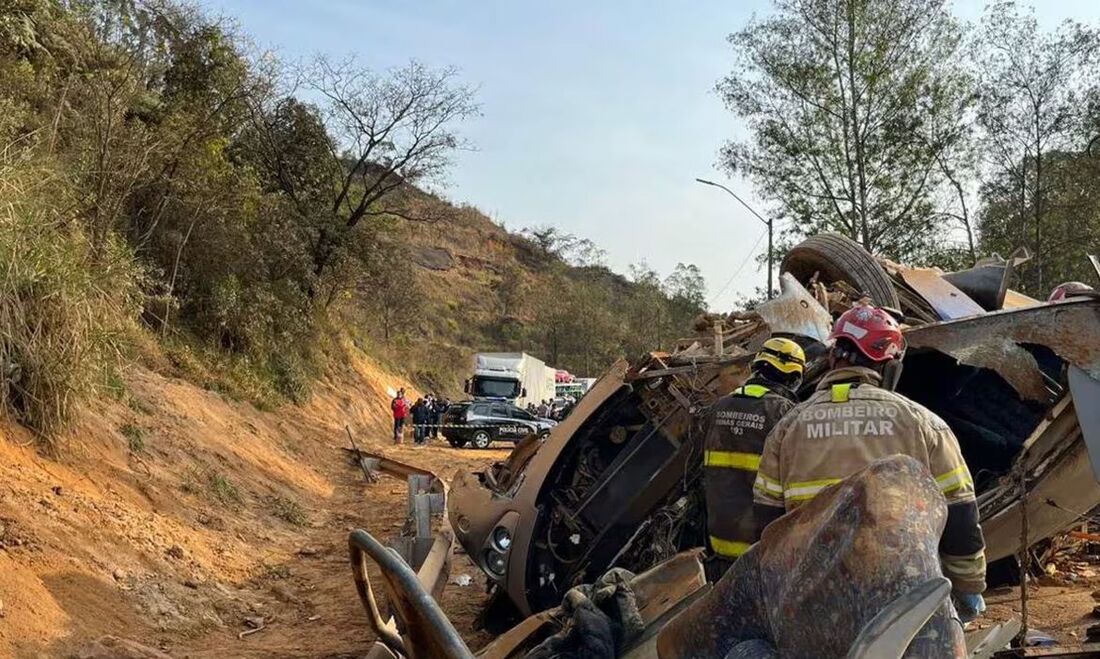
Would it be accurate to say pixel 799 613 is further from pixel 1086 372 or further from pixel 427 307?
pixel 427 307

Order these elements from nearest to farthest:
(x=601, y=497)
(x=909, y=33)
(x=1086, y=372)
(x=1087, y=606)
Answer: (x=1086, y=372), (x=601, y=497), (x=1087, y=606), (x=909, y=33)

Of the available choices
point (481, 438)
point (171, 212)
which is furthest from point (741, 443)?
point (481, 438)

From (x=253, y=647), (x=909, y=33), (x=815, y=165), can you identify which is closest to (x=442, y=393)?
(x=815, y=165)

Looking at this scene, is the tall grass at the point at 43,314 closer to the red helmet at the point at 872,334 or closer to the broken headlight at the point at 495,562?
the broken headlight at the point at 495,562

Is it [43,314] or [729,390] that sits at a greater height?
[729,390]

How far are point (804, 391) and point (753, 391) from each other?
119cm

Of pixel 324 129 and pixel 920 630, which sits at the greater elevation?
pixel 324 129

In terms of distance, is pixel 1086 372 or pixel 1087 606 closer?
pixel 1086 372

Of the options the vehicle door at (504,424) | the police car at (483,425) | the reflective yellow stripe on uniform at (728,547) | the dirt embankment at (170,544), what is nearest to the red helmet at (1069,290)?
the reflective yellow stripe on uniform at (728,547)

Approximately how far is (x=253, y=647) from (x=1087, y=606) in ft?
18.2

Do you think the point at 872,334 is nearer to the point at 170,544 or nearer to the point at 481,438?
the point at 170,544

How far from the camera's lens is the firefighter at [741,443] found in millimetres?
3764

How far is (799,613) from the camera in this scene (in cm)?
188

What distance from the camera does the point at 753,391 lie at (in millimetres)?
3877
